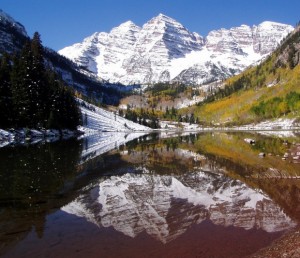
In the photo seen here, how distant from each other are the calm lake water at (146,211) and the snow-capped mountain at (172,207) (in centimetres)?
6

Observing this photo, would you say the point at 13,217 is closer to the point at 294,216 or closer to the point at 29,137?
the point at 294,216

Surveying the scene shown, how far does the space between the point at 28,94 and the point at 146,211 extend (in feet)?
274

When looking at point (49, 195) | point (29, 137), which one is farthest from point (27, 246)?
point (29, 137)

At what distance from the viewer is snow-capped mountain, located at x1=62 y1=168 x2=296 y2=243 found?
2019 cm

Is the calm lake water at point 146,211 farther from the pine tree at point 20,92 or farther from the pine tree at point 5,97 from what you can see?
the pine tree at point 20,92

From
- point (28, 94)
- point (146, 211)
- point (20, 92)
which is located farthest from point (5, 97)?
point (146, 211)

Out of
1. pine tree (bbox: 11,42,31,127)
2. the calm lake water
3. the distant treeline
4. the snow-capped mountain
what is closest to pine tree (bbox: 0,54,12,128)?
the distant treeline

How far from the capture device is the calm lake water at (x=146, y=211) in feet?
56.0

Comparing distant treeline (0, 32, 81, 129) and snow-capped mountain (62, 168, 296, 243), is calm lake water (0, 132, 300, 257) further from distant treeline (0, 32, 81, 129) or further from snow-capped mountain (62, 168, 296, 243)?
distant treeline (0, 32, 81, 129)

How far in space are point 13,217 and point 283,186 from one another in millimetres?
20400

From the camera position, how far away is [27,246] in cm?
1698

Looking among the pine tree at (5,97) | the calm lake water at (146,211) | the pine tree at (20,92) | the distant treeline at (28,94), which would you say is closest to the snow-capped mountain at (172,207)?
the calm lake water at (146,211)

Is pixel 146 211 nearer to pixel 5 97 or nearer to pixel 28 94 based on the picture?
pixel 5 97

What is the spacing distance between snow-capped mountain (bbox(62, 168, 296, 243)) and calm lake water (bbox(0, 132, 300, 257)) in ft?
0.19
